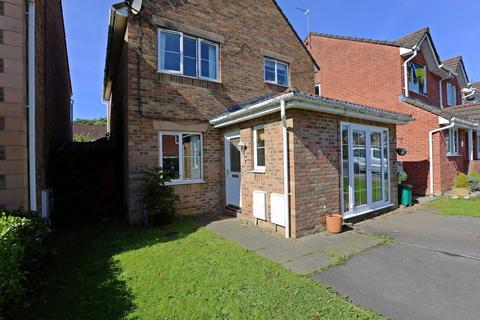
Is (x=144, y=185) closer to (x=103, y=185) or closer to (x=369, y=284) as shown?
(x=103, y=185)

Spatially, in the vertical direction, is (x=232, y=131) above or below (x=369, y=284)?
above

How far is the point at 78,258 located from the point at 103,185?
14.0 feet

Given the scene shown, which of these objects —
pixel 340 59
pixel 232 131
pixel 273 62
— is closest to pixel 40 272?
pixel 232 131

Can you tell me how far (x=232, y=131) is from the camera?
847 centimetres

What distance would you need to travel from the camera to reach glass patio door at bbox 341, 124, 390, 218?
23.9ft

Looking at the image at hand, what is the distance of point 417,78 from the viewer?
1445 centimetres

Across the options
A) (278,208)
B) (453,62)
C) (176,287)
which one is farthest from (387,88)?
(176,287)

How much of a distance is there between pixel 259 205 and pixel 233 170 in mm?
2072

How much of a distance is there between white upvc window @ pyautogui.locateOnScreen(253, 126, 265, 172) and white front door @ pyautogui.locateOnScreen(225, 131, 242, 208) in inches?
38.3

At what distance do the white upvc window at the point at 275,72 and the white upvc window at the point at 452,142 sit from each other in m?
8.26

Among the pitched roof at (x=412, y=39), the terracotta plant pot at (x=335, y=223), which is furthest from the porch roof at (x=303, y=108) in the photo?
the pitched roof at (x=412, y=39)

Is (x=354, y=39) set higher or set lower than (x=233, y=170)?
higher

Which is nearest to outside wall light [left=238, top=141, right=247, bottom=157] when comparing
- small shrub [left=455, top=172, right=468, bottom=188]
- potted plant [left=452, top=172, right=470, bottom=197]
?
potted plant [left=452, top=172, right=470, bottom=197]

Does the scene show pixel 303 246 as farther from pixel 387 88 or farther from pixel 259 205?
pixel 387 88
